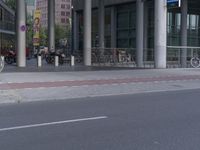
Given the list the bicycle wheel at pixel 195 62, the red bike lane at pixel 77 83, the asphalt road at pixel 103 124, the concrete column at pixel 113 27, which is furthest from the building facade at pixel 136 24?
the asphalt road at pixel 103 124

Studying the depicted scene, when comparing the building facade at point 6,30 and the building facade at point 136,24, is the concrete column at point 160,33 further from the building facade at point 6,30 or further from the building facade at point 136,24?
the building facade at point 6,30

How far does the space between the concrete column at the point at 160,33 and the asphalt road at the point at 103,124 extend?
15834 millimetres

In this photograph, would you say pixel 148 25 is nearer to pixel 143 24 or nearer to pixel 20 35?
pixel 143 24

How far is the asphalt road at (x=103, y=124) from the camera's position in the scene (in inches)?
342

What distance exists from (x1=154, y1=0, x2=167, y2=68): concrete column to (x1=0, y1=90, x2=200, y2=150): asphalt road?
15834 millimetres

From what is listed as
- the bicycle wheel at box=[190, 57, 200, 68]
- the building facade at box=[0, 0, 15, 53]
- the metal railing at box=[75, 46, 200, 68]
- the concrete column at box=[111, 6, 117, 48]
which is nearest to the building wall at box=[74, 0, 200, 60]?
the concrete column at box=[111, 6, 117, 48]

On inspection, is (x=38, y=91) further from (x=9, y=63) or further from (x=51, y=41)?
(x=51, y=41)

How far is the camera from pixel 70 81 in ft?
70.5

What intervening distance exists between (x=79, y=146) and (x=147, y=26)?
42031mm

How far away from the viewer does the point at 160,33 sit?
104 ft

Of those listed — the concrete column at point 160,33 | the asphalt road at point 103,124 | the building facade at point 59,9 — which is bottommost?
the asphalt road at point 103,124

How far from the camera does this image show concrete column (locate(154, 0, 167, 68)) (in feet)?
104

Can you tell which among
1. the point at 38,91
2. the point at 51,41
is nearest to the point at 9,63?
the point at 51,41

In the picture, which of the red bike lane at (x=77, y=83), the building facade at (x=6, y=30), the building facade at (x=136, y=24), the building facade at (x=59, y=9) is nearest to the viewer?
the red bike lane at (x=77, y=83)
